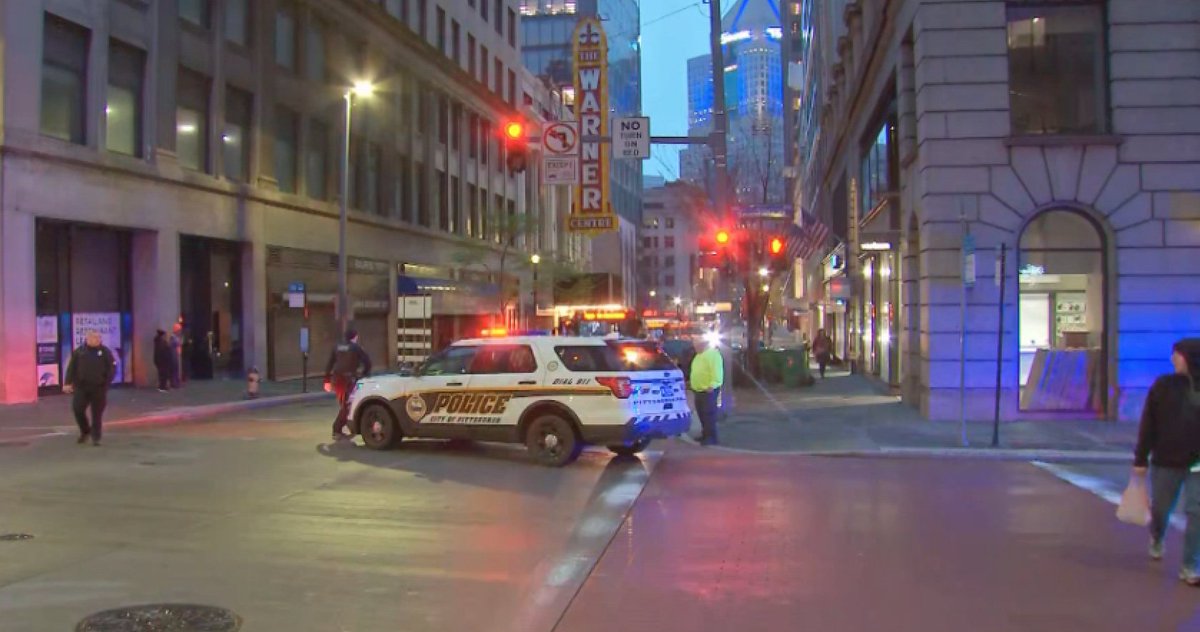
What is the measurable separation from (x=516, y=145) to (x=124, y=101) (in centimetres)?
Result: 1165

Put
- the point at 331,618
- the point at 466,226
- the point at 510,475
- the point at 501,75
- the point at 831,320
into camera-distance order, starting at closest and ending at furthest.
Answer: the point at 331,618, the point at 510,475, the point at 831,320, the point at 466,226, the point at 501,75

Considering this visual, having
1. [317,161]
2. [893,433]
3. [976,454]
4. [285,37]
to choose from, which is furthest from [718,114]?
[317,161]

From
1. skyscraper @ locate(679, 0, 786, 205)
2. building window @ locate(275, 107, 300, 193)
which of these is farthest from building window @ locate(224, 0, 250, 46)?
skyscraper @ locate(679, 0, 786, 205)

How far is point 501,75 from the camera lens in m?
52.2

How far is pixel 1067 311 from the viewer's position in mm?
16484

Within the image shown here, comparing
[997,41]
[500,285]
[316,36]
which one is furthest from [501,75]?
[997,41]

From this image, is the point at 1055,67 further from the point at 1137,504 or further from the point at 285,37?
the point at 285,37

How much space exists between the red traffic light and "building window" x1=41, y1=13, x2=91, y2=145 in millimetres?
10590

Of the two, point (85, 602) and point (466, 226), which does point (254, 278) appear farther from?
point (85, 602)

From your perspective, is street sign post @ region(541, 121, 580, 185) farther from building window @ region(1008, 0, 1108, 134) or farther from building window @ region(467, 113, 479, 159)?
building window @ region(467, 113, 479, 159)

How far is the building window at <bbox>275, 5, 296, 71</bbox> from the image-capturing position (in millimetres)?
30938

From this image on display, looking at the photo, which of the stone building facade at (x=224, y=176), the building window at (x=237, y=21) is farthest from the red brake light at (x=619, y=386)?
the building window at (x=237, y=21)

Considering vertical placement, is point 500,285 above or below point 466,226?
below

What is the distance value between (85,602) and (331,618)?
1549mm
